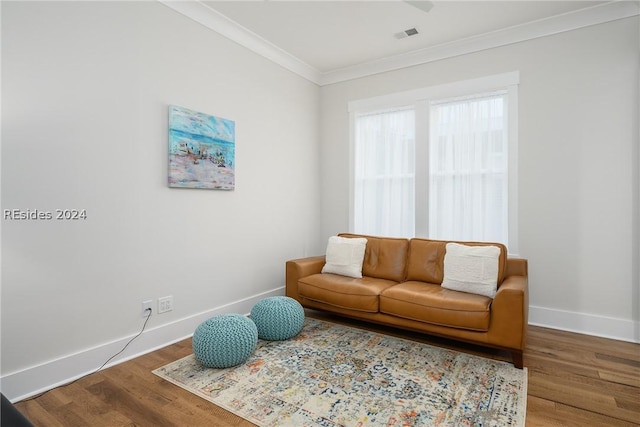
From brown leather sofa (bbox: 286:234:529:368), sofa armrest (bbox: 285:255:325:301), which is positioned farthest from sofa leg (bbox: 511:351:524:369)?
sofa armrest (bbox: 285:255:325:301)

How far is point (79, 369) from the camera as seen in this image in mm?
2314

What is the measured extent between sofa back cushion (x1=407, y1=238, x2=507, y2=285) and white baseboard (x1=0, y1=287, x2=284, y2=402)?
1.96 metres

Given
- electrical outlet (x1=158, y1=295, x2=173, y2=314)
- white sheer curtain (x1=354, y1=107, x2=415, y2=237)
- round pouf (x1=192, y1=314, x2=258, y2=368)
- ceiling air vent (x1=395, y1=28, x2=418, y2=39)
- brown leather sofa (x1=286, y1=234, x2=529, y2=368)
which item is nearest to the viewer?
round pouf (x1=192, y1=314, x2=258, y2=368)

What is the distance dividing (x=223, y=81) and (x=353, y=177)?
1924 millimetres

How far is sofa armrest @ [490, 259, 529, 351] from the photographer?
7.82 ft

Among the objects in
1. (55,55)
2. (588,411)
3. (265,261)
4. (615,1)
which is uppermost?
(615,1)

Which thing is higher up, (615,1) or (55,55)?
(615,1)

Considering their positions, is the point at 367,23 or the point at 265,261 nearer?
the point at 367,23

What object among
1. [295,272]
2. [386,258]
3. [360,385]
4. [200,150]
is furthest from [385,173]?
[360,385]

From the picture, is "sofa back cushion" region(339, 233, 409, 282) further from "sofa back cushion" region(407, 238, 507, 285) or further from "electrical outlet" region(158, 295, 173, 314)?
"electrical outlet" region(158, 295, 173, 314)

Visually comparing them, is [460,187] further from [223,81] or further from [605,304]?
[223,81]

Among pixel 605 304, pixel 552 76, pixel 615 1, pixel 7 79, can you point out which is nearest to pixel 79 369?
pixel 7 79

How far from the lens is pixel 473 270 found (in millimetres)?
2906

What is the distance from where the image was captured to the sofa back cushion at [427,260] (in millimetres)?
3273
